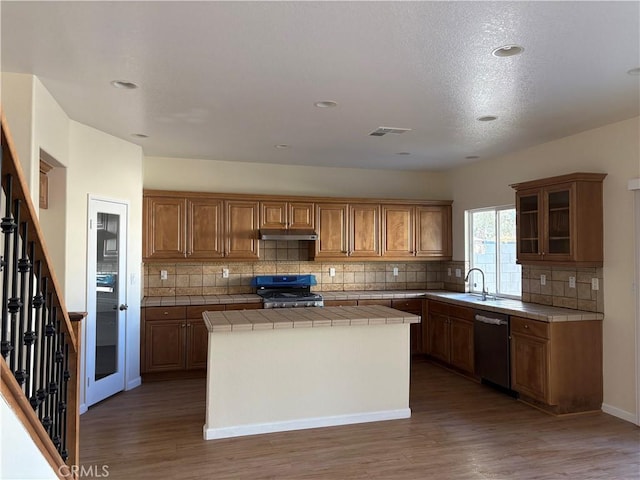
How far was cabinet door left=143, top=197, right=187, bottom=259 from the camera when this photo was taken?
5.49m

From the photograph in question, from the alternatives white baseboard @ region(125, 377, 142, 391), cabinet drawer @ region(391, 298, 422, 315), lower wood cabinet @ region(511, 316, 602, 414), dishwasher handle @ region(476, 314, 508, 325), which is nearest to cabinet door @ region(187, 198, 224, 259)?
white baseboard @ region(125, 377, 142, 391)

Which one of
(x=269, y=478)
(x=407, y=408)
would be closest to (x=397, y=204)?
(x=407, y=408)

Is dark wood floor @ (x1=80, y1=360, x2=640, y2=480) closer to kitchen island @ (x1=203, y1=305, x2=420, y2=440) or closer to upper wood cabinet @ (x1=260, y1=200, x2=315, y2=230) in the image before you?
kitchen island @ (x1=203, y1=305, x2=420, y2=440)

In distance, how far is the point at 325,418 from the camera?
13.0 feet

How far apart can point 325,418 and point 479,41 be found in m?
3.04

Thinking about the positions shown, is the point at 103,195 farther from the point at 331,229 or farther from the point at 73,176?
the point at 331,229

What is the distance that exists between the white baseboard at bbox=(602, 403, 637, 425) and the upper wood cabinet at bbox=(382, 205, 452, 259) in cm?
287

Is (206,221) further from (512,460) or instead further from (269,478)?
(512,460)

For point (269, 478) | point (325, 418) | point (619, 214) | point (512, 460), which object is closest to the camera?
point (269, 478)

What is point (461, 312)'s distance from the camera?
5566 mm

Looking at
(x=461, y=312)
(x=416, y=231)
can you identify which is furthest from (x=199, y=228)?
(x=461, y=312)

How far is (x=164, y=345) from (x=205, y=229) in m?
1.43

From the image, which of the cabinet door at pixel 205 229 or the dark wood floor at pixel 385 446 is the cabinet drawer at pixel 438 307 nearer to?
the dark wood floor at pixel 385 446

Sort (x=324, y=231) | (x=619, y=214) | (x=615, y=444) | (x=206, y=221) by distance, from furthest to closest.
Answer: (x=324, y=231) → (x=206, y=221) → (x=619, y=214) → (x=615, y=444)
